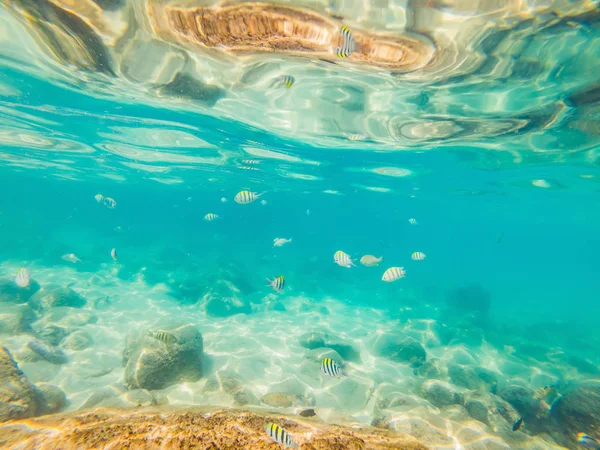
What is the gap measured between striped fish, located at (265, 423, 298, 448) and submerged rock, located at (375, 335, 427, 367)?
37.4 feet

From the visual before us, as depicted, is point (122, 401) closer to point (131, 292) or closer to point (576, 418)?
point (576, 418)

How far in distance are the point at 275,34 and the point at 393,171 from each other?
1706cm

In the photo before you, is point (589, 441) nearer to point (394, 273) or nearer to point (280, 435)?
point (394, 273)

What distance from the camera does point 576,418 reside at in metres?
7.88

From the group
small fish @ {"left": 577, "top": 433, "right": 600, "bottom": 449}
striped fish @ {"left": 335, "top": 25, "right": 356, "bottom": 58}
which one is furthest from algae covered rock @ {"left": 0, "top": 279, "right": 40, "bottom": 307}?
small fish @ {"left": 577, "top": 433, "right": 600, "bottom": 449}

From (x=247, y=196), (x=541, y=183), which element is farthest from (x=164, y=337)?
(x=541, y=183)

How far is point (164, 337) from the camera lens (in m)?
8.23

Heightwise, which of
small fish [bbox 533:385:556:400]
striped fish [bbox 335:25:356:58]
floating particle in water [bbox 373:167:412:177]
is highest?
floating particle in water [bbox 373:167:412:177]

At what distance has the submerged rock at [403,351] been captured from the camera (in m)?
12.7

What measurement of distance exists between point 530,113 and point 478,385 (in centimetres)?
1002

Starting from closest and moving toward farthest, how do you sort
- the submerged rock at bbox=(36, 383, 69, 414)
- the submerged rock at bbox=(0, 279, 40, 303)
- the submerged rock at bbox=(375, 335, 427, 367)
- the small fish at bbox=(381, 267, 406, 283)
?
1. the submerged rock at bbox=(36, 383, 69, 414)
2. the small fish at bbox=(381, 267, 406, 283)
3. the submerged rock at bbox=(375, 335, 427, 367)
4. the submerged rock at bbox=(0, 279, 40, 303)

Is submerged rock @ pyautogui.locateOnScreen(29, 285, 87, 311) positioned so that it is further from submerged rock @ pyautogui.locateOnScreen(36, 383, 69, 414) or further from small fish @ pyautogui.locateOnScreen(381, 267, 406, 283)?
small fish @ pyautogui.locateOnScreen(381, 267, 406, 283)

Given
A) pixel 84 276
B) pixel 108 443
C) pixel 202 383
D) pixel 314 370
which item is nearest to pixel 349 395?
pixel 314 370

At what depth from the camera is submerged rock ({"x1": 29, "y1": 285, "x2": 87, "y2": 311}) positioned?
14453mm
